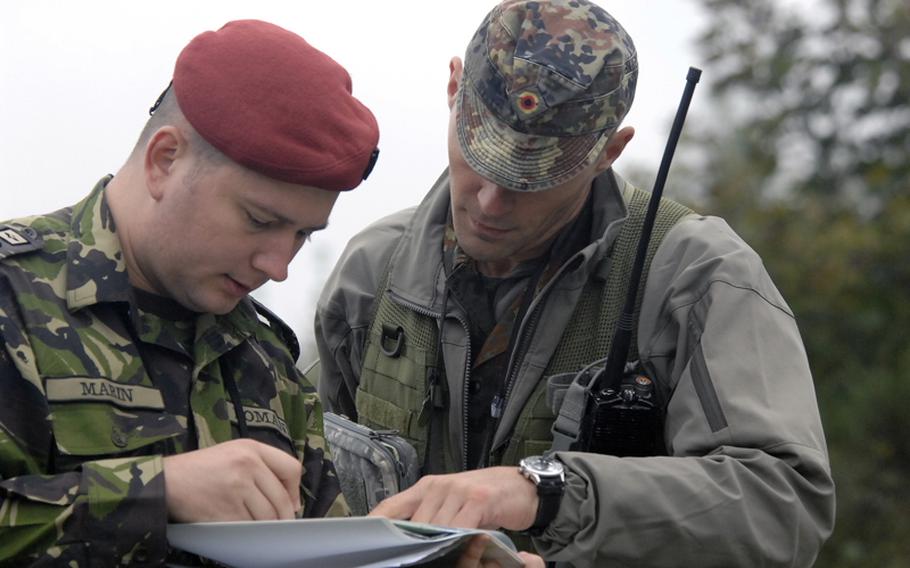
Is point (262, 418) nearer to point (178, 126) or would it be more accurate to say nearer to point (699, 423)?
point (178, 126)

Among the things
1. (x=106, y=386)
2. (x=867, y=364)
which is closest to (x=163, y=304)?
(x=106, y=386)

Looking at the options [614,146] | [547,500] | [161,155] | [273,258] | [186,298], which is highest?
[614,146]

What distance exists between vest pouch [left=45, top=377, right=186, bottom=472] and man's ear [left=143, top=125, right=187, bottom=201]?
1.24 ft

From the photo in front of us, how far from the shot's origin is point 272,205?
96.4 inches

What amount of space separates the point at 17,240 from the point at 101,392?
0.31m

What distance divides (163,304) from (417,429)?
3.59 feet

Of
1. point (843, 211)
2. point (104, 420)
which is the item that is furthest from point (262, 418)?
point (843, 211)

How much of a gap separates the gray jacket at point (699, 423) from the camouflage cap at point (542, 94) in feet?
0.89

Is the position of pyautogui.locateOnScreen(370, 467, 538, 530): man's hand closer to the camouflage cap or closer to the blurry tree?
the camouflage cap

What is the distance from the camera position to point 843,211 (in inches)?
347

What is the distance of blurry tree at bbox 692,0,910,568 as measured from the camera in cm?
841

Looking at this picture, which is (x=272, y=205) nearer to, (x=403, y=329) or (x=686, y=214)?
(x=403, y=329)

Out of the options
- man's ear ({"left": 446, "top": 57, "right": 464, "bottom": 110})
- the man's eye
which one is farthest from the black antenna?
the man's eye

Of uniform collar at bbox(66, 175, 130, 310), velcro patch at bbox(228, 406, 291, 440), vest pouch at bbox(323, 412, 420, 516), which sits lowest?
vest pouch at bbox(323, 412, 420, 516)
